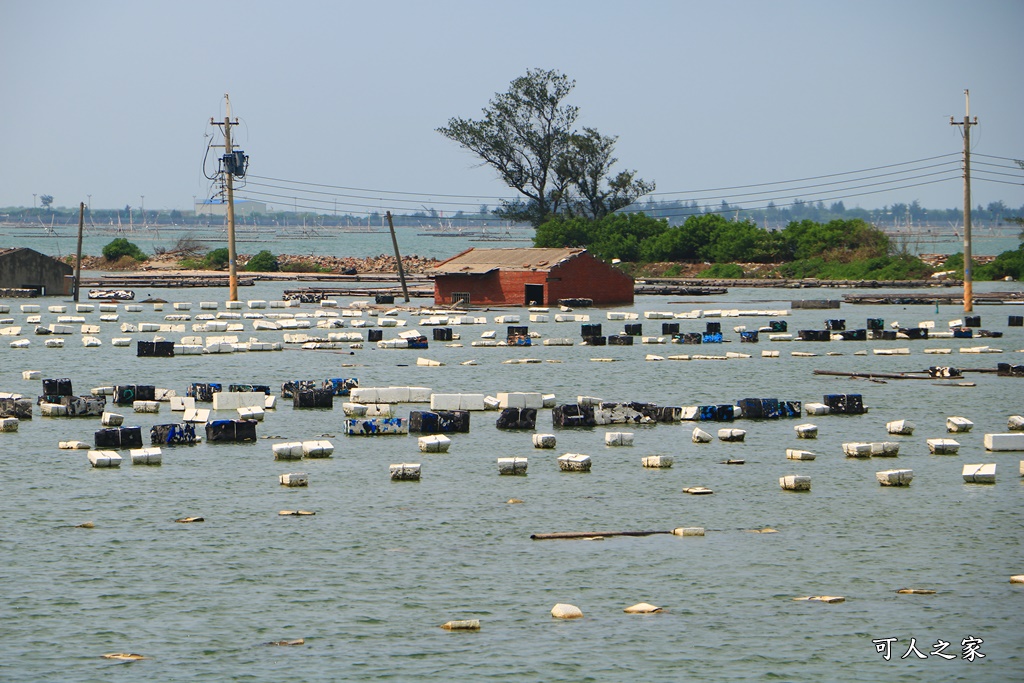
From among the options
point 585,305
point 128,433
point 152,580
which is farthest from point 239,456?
point 585,305

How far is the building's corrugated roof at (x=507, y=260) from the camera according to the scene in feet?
286

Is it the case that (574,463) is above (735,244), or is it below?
below

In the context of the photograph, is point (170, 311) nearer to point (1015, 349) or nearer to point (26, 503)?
point (1015, 349)

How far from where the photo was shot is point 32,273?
3883 inches

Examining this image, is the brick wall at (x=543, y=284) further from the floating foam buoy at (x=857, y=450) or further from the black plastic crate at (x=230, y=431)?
the floating foam buoy at (x=857, y=450)

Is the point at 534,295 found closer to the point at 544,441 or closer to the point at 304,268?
the point at 544,441

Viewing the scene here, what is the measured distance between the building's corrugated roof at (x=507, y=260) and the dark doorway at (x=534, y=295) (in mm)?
1180

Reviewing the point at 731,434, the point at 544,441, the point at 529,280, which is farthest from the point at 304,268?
the point at 544,441

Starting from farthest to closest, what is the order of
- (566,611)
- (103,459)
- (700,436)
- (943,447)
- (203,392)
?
(203,392)
(700,436)
(943,447)
(103,459)
(566,611)

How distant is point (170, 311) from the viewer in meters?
87.5

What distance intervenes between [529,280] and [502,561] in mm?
67424

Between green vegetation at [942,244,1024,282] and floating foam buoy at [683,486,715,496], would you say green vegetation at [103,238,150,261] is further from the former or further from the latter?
floating foam buoy at [683,486,715,496]

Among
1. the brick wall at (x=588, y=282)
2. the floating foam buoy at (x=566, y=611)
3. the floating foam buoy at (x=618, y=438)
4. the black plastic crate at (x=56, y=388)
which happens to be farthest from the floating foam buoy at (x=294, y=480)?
the brick wall at (x=588, y=282)

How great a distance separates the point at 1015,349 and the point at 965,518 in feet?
118
